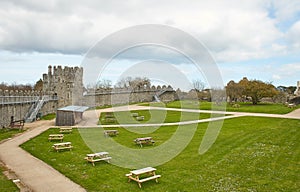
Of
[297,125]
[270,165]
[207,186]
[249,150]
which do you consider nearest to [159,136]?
[249,150]

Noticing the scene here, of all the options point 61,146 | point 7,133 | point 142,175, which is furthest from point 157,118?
point 142,175

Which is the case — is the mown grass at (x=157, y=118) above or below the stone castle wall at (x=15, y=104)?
below

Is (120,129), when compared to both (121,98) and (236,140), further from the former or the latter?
(121,98)

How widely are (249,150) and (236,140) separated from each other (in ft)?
8.58

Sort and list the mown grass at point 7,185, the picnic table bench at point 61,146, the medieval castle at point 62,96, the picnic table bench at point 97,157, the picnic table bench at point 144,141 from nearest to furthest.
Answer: the mown grass at point 7,185
the picnic table bench at point 97,157
the picnic table bench at point 61,146
the picnic table bench at point 144,141
the medieval castle at point 62,96

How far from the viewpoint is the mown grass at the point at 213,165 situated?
930 cm

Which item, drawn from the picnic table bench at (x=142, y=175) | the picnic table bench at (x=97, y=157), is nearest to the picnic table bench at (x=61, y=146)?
the picnic table bench at (x=97, y=157)

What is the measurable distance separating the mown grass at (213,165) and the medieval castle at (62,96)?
8.45m

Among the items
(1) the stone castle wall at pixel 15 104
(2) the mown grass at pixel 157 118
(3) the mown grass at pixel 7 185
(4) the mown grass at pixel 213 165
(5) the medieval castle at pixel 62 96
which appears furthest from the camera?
(2) the mown grass at pixel 157 118

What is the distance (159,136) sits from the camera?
735 inches

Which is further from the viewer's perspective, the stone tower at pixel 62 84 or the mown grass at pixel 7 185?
the stone tower at pixel 62 84

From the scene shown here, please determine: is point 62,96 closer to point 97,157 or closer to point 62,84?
point 62,84

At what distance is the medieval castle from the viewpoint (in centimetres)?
2483

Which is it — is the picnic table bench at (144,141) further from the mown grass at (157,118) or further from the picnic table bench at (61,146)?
the mown grass at (157,118)
